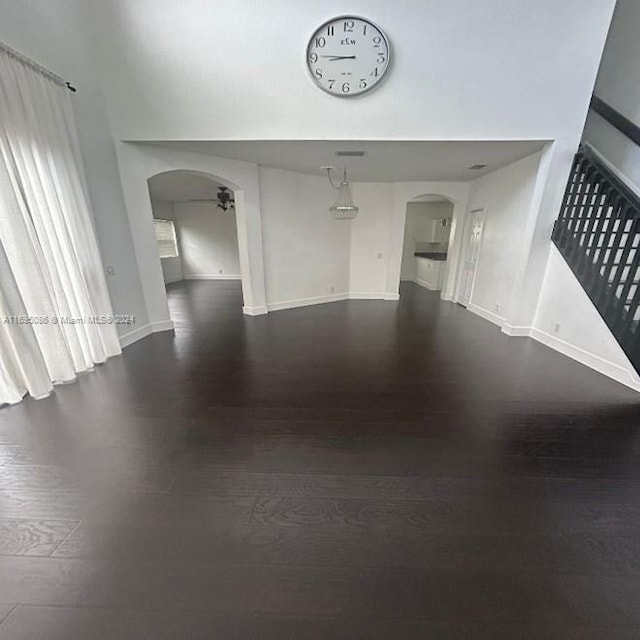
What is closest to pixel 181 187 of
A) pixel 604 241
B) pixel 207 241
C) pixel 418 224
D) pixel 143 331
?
pixel 207 241

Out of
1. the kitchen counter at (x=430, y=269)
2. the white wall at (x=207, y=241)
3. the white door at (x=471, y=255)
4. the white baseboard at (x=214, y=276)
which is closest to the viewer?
the white door at (x=471, y=255)

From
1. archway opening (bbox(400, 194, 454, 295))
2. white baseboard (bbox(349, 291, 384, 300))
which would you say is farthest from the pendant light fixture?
archway opening (bbox(400, 194, 454, 295))

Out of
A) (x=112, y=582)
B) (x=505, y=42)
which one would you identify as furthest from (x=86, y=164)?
(x=505, y=42)

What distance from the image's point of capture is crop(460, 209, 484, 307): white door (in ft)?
18.0

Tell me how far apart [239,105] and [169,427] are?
11.4 feet

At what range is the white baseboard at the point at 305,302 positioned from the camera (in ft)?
18.4

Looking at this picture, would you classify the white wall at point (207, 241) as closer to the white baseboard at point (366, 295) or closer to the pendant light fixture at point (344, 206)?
the white baseboard at point (366, 295)

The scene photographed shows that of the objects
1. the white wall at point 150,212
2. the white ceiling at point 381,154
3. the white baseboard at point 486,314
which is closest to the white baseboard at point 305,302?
the white wall at point 150,212

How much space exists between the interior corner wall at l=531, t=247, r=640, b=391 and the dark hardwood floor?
10.4 inches

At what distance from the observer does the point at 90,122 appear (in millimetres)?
3266

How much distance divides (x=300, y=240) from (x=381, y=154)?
220 cm

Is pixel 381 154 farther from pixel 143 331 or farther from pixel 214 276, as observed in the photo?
pixel 214 276

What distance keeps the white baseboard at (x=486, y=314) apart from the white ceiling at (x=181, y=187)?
5324mm

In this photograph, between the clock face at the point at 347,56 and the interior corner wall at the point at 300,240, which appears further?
the interior corner wall at the point at 300,240
